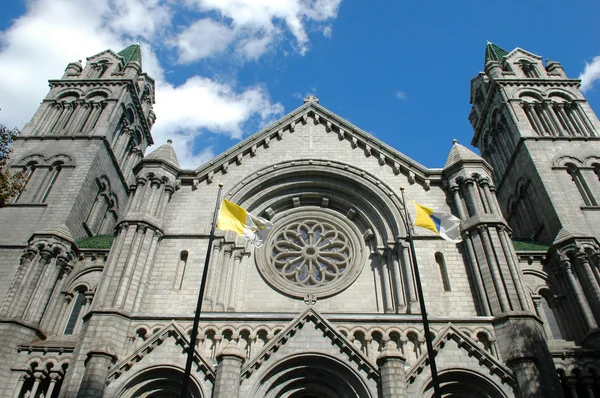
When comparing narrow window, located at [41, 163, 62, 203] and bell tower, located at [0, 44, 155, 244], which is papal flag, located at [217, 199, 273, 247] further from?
narrow window, located at [41, 163, 62, 203]

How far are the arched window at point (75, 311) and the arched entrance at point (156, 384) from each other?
235 inches

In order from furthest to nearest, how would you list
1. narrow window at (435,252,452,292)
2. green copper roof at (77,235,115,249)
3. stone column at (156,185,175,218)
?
green copper roof at (77,235,115,249) < stone column at (156,185,175,218) < narrow window at (435,252,452,292)

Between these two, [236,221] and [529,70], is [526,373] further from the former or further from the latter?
[529,70]

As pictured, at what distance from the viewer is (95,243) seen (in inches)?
872

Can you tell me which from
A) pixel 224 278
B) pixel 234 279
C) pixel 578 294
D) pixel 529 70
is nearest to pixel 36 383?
pixel 224 278

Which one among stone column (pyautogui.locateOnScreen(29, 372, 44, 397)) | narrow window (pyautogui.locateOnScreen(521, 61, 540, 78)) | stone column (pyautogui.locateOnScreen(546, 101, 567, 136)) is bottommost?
stone column (pyautogui.locateOnScreen(29, 372, 44, 397))

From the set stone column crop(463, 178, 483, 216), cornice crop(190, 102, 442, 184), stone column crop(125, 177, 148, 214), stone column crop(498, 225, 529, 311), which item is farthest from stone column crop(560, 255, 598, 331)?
stone column crop(125, 177, 148, 214)

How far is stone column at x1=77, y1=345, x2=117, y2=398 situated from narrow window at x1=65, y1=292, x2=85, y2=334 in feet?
18.2

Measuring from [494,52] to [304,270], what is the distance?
90.7ft

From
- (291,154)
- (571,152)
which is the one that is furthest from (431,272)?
(571,152)

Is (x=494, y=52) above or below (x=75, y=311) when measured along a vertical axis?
above

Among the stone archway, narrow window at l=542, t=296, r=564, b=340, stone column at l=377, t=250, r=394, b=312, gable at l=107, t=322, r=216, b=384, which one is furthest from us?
narrow window at l=542, t=296, r=564, b=340

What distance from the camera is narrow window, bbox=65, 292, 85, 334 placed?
63.5 ft

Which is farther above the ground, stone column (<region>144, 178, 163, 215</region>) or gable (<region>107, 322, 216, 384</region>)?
stone column (<region>144, 178, 163, 215</region>)
